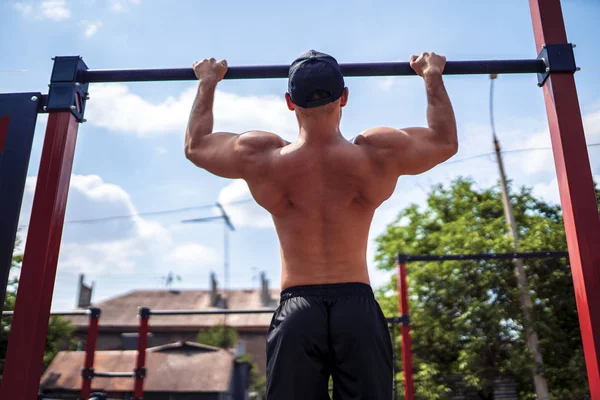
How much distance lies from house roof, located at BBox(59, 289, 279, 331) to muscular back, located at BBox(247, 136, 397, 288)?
2789 centimetres

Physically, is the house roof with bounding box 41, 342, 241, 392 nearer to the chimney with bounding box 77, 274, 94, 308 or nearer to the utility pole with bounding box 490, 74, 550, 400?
the utility pole with bounding box 490, 74, 550, 400

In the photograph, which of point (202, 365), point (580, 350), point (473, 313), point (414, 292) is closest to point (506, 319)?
point (473, 313)

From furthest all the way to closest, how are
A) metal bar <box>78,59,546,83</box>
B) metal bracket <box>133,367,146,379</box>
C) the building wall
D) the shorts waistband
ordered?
the building wall, metal bracket <box>133,367,146,379</box>, metal bar <box>78,59,546,83</box>, the shorts waistband

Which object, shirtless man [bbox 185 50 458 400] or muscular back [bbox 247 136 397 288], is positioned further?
muscular back [bbox 247 136 397 288]

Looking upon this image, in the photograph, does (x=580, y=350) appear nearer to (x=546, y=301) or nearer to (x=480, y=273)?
(x=546, y=301)

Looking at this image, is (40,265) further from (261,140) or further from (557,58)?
(557,58)

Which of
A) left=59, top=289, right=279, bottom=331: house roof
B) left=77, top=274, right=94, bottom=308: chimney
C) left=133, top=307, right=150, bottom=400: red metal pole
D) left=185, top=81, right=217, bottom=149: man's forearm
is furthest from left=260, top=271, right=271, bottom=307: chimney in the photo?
left=185, top=81, right=217, bottom=149: man's forearm

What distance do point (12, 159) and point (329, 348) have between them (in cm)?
167

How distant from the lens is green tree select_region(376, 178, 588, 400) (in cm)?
1140

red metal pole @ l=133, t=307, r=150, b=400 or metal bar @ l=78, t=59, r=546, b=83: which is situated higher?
metal bar @ l=78, t=59, r=546, b=83

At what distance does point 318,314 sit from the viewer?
5.99 feet

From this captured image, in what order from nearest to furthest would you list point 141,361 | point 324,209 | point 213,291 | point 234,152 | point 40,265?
point 324,209, point 234,152, point 40,265, point 141,361, point 213,291

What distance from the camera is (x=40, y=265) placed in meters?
2.20

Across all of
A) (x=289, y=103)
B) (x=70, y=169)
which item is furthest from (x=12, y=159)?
(x=289, y=103)
